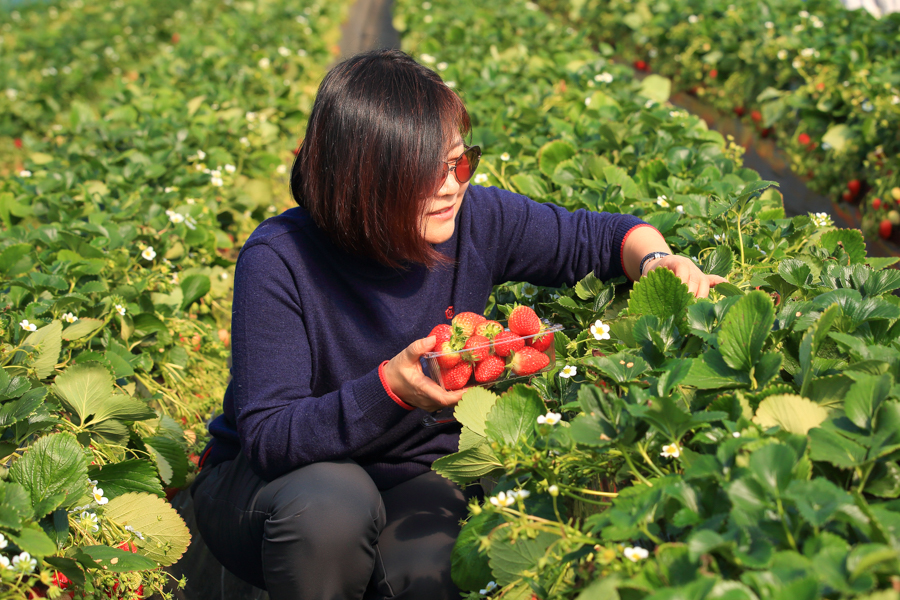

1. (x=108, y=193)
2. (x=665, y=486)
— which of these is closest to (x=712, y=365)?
(x=665, y=486)

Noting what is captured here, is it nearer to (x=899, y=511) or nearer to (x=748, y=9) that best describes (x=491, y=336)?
(x=899, y=511)

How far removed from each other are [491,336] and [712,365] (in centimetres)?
47

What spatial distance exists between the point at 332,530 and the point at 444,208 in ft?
2.55

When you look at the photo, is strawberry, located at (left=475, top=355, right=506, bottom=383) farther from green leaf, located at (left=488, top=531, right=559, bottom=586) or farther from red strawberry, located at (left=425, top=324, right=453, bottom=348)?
green leaf, located at (left=488, top=531, right=559, bottom=586)

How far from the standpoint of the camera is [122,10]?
34.2ft

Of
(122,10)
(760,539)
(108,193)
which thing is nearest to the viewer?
(760,539)

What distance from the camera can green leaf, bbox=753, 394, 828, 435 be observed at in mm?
1082

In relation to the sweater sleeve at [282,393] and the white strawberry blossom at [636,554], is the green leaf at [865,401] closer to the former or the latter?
the white strawberry blossom at [636,554]

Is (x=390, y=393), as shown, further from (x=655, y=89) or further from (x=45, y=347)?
(x=655, y=89)

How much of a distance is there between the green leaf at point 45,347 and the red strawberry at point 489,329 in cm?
112

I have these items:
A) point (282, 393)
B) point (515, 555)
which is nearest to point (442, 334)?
point (282, 393)

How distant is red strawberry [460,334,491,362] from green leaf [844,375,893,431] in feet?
2.26

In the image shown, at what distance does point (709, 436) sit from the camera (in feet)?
3.58

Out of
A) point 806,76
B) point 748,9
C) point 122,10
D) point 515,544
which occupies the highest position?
point 748,9
